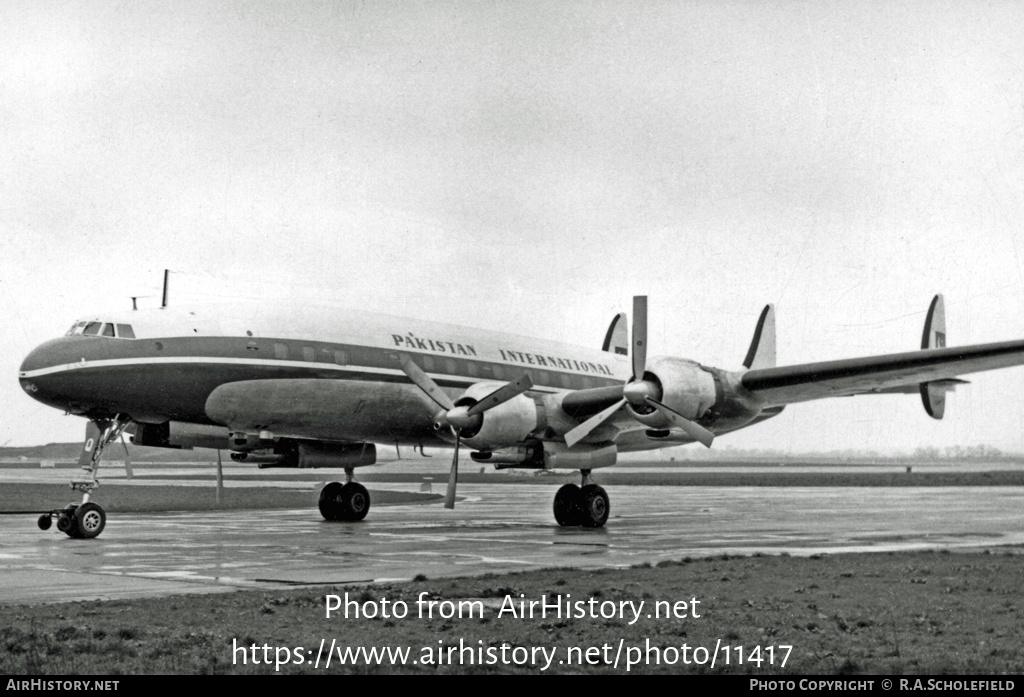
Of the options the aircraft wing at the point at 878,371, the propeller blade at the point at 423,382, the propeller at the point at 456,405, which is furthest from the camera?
the propeller blade at the point at 423,382

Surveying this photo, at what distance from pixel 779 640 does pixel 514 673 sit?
2.47 meters

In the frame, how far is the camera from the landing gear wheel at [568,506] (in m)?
22.6

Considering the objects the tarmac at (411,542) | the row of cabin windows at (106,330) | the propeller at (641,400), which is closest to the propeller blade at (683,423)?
the propeller at (641,400)

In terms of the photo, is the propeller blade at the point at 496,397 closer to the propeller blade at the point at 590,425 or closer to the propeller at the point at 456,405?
the propeller at the point at 456,405

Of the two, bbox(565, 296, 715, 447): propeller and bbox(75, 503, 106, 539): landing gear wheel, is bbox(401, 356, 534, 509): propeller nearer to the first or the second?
bbox(565, 296, 715, 447): propeller

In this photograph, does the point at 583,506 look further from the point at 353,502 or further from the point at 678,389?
the point at 353,502

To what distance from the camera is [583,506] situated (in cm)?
2248

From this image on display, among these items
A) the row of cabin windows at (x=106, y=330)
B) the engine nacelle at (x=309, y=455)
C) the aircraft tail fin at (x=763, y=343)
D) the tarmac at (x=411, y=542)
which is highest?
the aircraft tail fin at (x=763, y=343)

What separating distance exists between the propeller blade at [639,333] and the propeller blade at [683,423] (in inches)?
37.5

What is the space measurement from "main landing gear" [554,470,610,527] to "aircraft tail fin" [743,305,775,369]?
24.4 feet

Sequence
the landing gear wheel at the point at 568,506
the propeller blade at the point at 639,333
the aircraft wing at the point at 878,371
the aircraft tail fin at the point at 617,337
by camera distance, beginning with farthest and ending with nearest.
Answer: the aircraft tail fin at the point at 617,337 < the landing gear wheel at the point at 568,506 < the propeller blade at the point at 639,333 < the aircraft wing at the point at 878,371

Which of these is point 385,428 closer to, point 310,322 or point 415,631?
point 310,322

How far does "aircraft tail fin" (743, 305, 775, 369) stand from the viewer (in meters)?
28.0

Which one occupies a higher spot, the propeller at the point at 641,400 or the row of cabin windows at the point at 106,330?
the row of cabin windows at the point at 106,330
